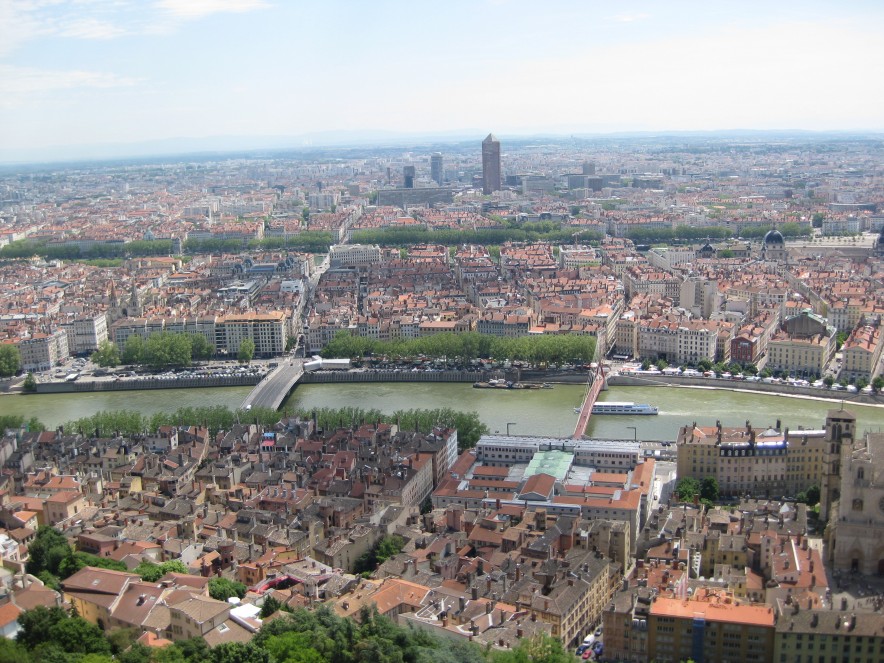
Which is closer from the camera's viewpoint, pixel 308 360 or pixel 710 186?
pixel 308 360

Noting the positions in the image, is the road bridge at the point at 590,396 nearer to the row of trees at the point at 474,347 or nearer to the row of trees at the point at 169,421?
the row of trees at the point at 474,347

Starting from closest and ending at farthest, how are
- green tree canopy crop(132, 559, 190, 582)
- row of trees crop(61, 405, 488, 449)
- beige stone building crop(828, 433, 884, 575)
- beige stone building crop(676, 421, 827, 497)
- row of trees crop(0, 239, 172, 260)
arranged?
green tree canopy crop(132, 559, 190, 582) < beige stone building crop(828, 433, 884, 575) < beige stone building crop(676, 421, 827, 497) < row of trees crop(61, 405, 488, 449) < row of trees crop(0, 239, 172, 260)

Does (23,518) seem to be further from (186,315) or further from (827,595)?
(186,315)

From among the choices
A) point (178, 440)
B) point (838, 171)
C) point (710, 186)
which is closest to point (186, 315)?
point (178, 440)

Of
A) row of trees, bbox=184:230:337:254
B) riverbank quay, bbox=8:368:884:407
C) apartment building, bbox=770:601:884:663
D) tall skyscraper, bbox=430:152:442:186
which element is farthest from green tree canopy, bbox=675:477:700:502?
tall skyscraper, bbox=430:152:442:186

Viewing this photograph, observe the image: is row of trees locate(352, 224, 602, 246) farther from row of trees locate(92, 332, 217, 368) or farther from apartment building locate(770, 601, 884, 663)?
apartment building locate(770, 601, 884, 663)

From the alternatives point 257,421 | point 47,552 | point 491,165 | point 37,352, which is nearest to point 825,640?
point 47,552

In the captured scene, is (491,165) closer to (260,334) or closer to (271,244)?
(271,244)
